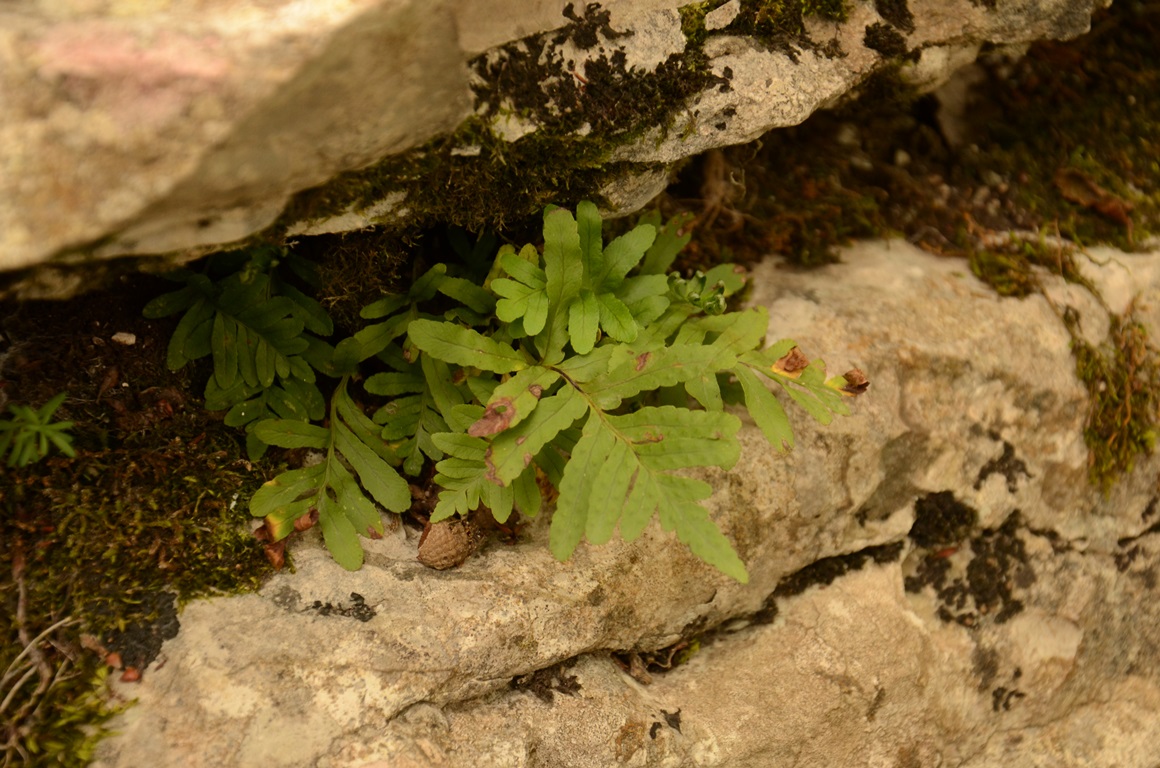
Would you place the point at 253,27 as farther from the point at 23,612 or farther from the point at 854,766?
the point at 854,766

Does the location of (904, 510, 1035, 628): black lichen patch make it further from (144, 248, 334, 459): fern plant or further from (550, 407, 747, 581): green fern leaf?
(144, 248, 334, 459): fern plant

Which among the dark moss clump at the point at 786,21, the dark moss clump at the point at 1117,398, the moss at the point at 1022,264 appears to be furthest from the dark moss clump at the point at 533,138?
the dark moss clump at the point at 1117,398

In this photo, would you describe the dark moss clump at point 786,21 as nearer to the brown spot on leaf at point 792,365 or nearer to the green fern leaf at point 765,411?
the brown spot on leaf at point 792,365

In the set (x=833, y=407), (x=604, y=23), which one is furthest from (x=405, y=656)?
(x=604, y=23)

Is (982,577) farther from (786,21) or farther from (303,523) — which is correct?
(303,523)

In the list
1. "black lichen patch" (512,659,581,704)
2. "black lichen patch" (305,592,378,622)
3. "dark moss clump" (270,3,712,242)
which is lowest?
"black lichen patch" (512,659,581,704)

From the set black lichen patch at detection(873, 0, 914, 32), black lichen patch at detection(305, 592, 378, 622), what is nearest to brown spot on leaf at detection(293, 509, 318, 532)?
black lichen patch at detection(305, 592, 378, 622)
